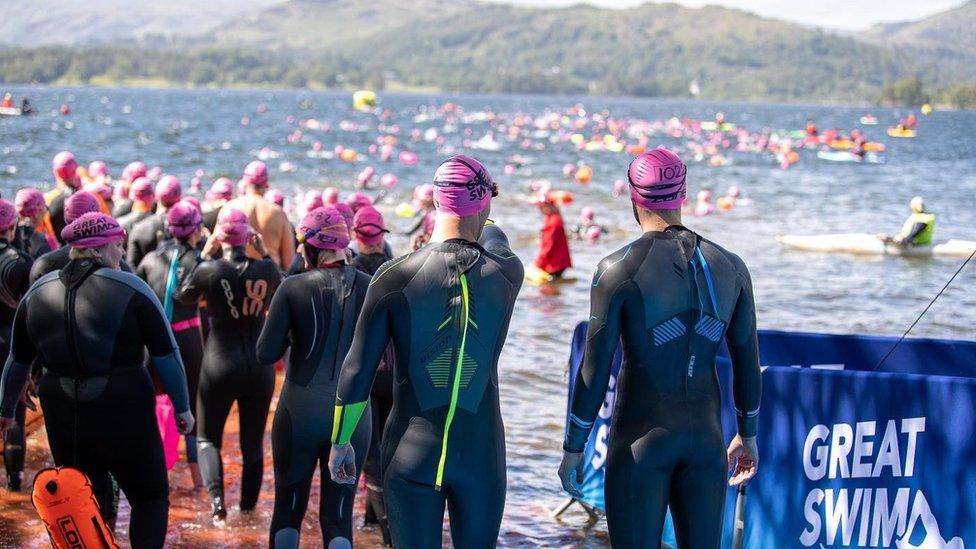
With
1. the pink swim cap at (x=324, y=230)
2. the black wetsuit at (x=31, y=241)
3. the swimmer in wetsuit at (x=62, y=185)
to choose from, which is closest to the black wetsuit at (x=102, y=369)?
the pink swim cap at (x=324, y=230)

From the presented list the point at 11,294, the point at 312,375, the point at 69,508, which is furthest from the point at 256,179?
the point at 69,508

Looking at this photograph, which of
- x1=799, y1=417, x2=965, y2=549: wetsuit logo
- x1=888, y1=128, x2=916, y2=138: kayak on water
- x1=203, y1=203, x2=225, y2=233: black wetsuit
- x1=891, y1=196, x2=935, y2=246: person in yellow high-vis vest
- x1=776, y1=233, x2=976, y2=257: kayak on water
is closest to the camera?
x1=799, y1=417, x2=965, y2=549: wetsuit logo

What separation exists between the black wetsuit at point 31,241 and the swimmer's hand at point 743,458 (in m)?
5.00

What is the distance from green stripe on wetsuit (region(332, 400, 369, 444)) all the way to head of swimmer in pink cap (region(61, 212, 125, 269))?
1.50 meters

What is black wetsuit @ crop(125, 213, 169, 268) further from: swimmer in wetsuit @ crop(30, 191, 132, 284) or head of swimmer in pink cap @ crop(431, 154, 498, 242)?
head of swimmer in pink cap @ crop(431, 154, 498, 242)

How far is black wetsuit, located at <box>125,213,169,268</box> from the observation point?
810 centimetres

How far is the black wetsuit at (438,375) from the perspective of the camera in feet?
12.6

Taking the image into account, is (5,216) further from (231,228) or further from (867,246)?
(867,246)

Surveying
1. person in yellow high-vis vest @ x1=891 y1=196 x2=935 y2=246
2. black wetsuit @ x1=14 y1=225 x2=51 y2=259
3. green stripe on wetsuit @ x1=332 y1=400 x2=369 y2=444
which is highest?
black wetsuit @ x1=14 y1=225 x2=51 y2=259

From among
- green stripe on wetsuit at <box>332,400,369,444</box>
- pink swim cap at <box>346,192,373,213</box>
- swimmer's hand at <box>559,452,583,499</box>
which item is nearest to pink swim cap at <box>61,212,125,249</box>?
green stripe on wetsuit at <box>332,400,369,444</box>

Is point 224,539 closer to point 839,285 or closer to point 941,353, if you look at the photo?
point 941,353

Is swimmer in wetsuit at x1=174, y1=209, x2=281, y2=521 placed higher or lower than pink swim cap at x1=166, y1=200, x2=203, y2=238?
lower

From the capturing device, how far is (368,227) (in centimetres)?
636

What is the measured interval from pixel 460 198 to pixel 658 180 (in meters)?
0.74
